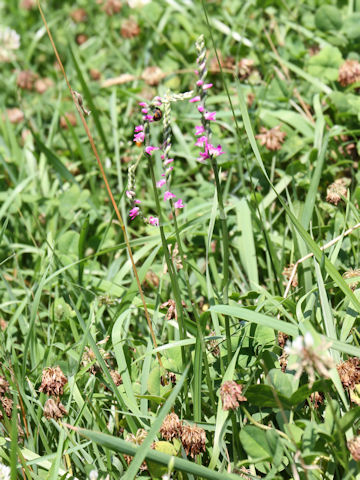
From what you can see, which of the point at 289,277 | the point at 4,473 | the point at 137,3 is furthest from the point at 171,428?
the point at 137,3

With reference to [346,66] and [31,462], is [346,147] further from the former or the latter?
[31,462]

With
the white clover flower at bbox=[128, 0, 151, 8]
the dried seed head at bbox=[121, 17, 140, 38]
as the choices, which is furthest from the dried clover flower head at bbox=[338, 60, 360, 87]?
the white clover flower at bbox=[128, 0, 151, 8]

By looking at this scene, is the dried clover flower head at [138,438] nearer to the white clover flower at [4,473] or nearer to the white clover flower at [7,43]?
the white clover flower at [4,473]

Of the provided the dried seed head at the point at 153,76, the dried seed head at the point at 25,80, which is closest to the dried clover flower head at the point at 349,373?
the dried seed head at the point at 153,76

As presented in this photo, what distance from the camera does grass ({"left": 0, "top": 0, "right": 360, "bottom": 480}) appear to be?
1699 mm

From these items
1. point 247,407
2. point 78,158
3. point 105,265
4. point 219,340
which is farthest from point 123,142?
point 247,407

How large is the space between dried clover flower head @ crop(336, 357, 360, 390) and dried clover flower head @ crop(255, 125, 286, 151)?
1.35 meters

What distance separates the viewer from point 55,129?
141 inches

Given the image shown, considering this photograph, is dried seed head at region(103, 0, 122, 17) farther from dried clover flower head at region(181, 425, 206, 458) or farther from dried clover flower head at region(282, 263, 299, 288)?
dried clover flower head at region(181, 425, 206, 458)

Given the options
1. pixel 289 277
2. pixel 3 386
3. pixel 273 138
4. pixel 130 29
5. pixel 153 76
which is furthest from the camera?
pixel 130 29

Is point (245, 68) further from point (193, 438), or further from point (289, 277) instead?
point (193, 438)

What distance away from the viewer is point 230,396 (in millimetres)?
1617

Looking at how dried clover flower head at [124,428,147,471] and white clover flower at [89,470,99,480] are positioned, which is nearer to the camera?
white clover flower at [89,470,99,480]

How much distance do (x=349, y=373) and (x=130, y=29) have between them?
10.2 feet
